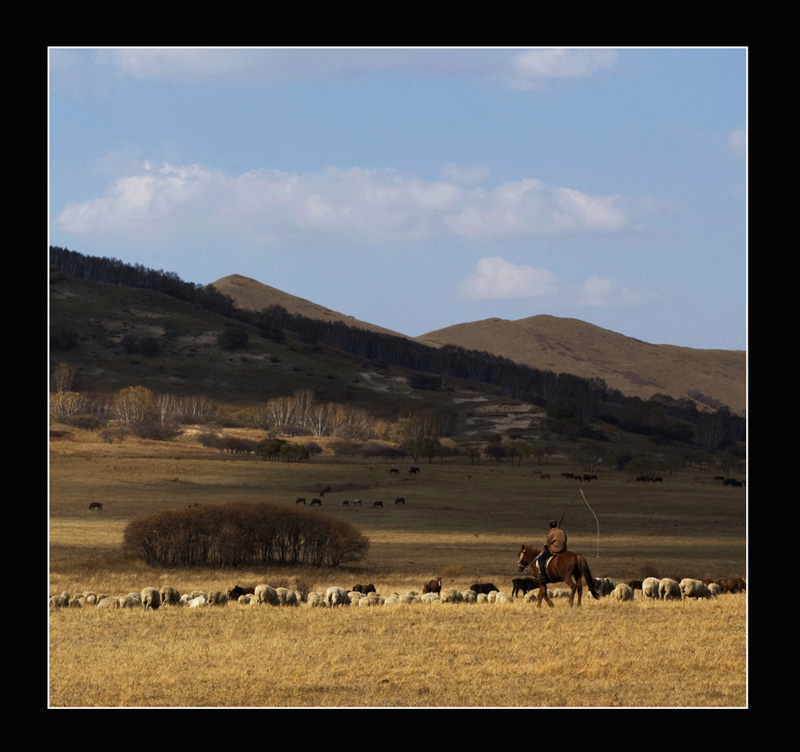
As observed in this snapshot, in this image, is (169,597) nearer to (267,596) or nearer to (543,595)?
(267,596)

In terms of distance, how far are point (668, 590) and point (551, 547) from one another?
18.5ft

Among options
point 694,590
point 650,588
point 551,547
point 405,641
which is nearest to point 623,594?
point 650,588

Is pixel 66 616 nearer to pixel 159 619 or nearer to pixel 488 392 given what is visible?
pixel 159 619

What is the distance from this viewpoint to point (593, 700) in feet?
41.9

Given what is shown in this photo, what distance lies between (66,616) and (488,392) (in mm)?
156234

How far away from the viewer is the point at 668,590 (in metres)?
23.5

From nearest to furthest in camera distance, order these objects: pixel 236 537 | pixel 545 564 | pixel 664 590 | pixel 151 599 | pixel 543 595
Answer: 1. pixel 545 564
2. pixel 543 595
3. pixel 151 599
4. pixel 664 590
5. pixel 236 537

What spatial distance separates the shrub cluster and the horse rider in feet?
53.5

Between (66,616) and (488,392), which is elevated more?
(488,392)

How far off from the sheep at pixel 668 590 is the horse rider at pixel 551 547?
4.74 m

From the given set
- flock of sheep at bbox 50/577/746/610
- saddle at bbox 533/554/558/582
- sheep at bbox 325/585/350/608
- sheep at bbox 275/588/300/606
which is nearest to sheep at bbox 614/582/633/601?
flock of sheep at bbox 50/577/746/610

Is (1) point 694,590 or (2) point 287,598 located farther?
(1) point 694,590

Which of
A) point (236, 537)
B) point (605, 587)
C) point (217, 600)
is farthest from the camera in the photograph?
point (236, 537)

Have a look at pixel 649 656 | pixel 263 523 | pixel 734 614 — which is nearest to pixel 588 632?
pixel 649 656
